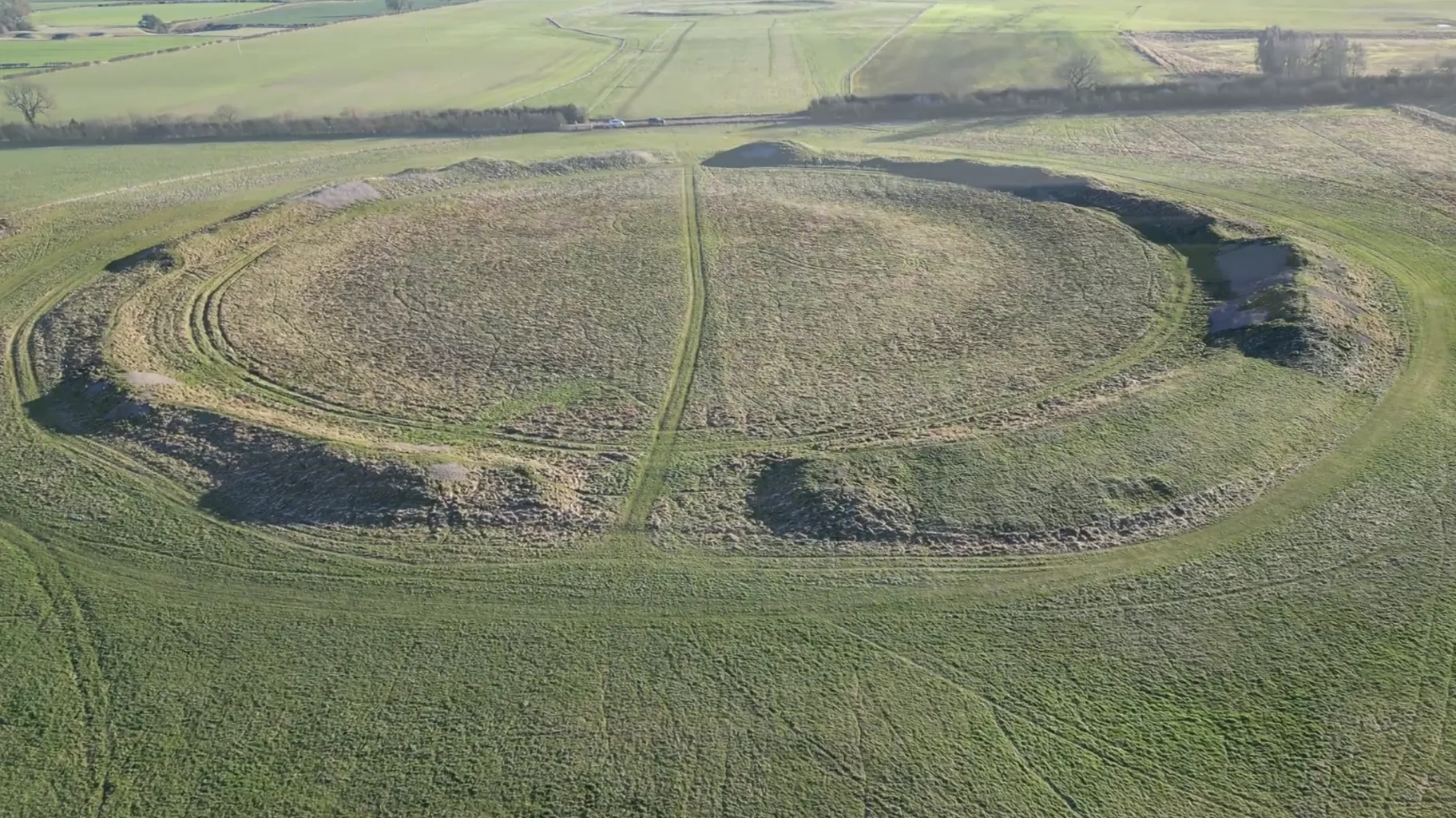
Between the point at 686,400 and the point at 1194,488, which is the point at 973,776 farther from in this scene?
the point at 686,400

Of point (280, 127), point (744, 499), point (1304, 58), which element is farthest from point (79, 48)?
point (1304, 58)

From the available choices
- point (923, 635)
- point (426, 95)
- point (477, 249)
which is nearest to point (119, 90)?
point (426, 95)

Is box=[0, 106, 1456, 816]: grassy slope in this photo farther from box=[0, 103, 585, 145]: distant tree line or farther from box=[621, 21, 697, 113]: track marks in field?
box=[621, 21, 697, 113]: track marks in field

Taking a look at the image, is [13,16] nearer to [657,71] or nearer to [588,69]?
[588,69]

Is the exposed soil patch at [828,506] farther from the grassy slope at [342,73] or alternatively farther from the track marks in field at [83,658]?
the grassy slope at [342,73]

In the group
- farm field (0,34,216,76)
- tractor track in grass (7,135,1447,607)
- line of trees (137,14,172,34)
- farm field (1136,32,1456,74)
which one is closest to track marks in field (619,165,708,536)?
tractor track in grass (7,135,1447,607)

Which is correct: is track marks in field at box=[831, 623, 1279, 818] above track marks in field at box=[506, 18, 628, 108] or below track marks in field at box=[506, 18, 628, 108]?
below
